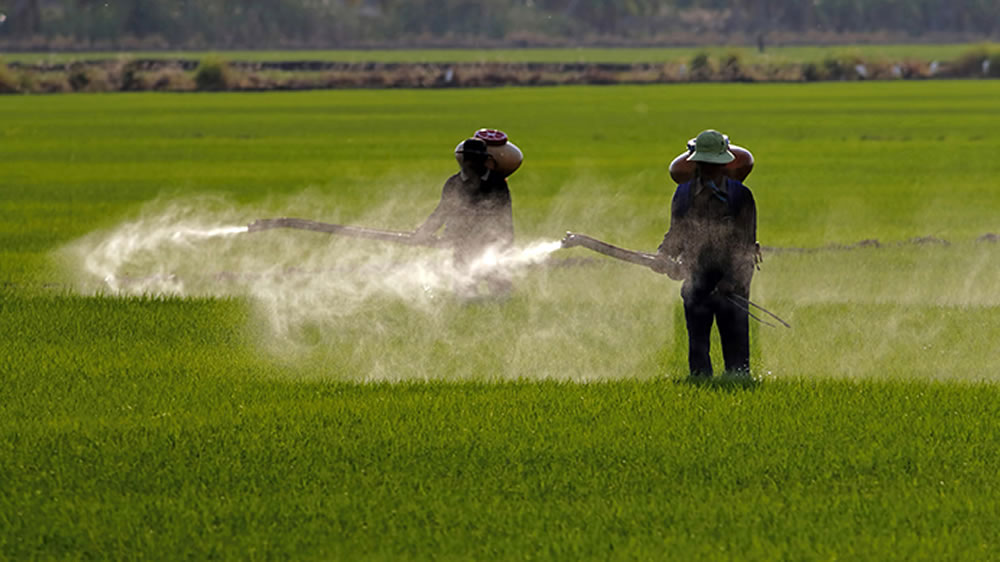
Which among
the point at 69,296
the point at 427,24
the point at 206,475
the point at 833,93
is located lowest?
the point at 427,24

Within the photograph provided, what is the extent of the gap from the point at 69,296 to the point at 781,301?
6.49m

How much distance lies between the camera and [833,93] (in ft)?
225

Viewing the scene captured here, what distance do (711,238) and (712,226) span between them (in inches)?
3.0

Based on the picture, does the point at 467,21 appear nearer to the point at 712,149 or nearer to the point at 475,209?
the point at 475,209

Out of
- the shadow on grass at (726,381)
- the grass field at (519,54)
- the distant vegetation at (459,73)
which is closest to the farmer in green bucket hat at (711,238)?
the shadow on grass at (726,381)

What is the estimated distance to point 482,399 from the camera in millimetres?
10648

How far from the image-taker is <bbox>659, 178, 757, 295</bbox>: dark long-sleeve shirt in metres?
10.3

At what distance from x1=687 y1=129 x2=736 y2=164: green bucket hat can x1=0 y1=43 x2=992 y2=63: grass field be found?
321 feet

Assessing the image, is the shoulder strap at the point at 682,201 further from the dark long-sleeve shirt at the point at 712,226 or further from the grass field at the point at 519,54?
the grass field at the point at 519,54

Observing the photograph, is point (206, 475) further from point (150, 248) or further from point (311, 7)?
point (311, 7)

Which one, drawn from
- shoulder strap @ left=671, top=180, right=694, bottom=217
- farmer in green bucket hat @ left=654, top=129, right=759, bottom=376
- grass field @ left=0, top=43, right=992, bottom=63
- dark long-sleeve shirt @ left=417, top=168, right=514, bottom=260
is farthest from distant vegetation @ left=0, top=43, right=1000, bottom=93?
shoulder strap @ left=671, top=180, right=694, bottom=217

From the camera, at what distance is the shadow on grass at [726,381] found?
10.8 metres

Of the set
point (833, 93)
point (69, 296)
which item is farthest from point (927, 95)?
point (69, 296)

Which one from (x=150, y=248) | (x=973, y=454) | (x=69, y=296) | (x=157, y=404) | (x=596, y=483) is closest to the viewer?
(x=596, y=483)
